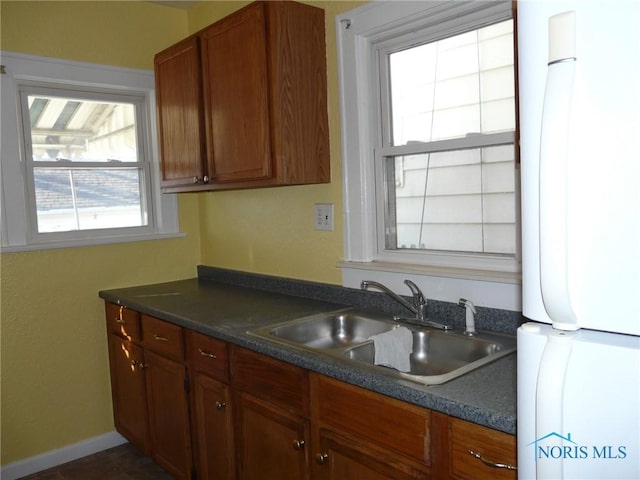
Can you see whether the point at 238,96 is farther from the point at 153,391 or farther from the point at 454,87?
the point at 153,391

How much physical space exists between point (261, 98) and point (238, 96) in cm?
17

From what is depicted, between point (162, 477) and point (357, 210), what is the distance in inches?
66.1

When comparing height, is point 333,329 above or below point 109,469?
above

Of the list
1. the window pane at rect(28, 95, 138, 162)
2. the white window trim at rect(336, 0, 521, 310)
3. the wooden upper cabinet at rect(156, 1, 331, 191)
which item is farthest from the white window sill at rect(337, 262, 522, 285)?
the window pane at rect(28, 95, 138, 162)

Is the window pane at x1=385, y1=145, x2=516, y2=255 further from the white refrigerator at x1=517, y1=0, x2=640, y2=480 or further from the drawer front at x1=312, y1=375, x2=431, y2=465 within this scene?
the white refrigerator at x1=517, y1=0, x2=640, y2=480

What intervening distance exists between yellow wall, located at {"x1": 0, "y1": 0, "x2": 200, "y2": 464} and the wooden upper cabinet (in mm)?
668

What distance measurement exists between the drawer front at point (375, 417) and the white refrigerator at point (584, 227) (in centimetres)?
47

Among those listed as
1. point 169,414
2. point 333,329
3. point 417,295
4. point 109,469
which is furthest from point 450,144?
point 109,469

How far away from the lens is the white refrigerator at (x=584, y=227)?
0.73 meters

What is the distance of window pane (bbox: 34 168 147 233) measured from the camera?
2.76m

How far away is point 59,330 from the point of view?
276 cm

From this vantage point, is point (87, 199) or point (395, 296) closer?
point (395, 296)

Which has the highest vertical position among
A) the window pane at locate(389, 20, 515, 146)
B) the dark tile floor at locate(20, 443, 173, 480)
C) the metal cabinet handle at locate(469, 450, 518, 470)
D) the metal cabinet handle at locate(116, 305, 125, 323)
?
the window pane at locate(389, 20, 515, 146)

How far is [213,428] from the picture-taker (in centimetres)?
207
